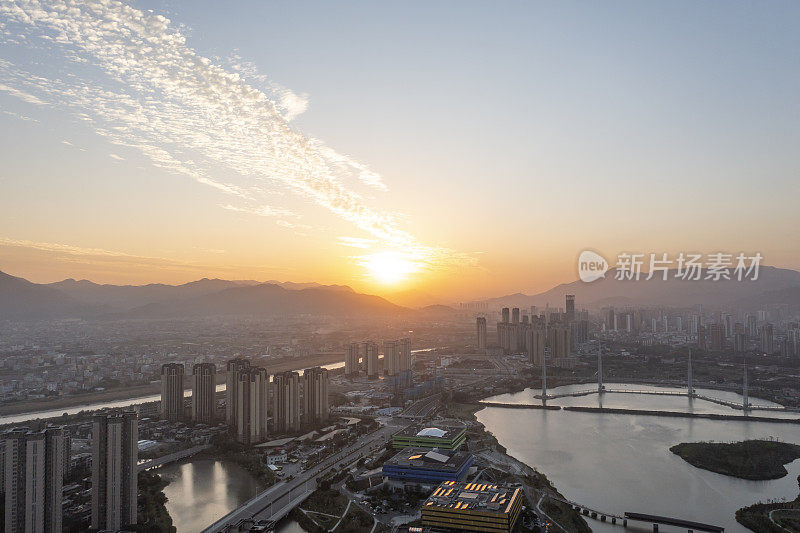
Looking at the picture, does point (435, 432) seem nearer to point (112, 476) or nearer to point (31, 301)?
point (112, 476)

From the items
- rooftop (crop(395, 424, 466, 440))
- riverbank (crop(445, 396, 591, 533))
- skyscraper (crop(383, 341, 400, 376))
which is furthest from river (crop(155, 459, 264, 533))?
skyscraper (crop(383, 341, 400, 376))

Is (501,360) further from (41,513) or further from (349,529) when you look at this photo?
(41,513)

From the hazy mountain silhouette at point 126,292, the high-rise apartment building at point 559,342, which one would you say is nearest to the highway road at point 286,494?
the high-rise apartment building at point 559,342

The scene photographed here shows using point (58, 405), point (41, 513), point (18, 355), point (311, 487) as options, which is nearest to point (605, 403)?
point (311, 487)

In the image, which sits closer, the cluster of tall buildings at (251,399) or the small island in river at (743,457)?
the small island in river at (743,457)

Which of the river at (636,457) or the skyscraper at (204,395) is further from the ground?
the skyscraper at (204,395)

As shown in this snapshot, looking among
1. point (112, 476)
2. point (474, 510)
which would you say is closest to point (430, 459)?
point (474, 510)

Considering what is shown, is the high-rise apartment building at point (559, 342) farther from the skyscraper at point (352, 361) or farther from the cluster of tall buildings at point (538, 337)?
the skyscraper at point (352, 361)
